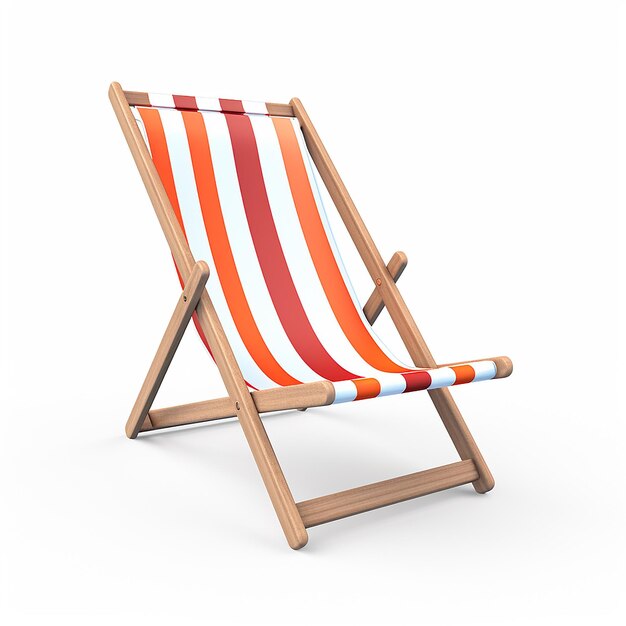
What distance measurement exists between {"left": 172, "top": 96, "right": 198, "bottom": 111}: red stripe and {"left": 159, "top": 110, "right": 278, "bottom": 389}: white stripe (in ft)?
0.11

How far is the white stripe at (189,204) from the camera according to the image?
307cm

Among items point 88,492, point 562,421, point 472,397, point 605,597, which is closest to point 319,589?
point 605,597

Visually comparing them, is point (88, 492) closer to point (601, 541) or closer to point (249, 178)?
point (249, 178)

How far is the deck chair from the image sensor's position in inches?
110

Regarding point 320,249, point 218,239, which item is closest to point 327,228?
point 320,249

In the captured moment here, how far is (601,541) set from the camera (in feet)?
8.16

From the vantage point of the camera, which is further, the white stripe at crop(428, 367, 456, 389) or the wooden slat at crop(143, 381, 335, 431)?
the white stripe at crop(428, 367, 456, 389)

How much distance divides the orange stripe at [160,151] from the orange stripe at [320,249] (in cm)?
48

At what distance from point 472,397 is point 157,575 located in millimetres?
2442

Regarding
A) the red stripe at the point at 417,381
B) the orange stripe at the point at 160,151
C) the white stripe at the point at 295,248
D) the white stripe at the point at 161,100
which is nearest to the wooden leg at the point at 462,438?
the white stripe at the point at 295,248

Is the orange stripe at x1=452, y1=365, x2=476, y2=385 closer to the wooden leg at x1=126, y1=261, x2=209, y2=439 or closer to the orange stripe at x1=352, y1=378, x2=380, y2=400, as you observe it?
the orange stripe at x1=352, y1=378, x2=380, y2=400

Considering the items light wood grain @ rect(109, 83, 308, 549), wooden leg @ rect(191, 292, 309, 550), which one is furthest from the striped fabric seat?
wooden leg @ rect(191, 292, 309, 550)

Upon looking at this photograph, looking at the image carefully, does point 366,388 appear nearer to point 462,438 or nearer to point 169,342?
point 462,438

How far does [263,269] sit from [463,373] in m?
0.96
